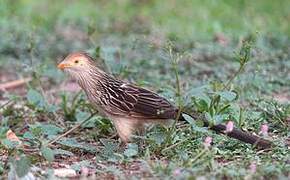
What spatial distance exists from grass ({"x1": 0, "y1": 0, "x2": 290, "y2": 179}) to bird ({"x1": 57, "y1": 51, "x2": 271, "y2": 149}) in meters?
0.09

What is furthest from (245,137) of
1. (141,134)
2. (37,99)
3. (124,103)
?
(37,99)

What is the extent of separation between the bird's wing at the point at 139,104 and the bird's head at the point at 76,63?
0.78 ft

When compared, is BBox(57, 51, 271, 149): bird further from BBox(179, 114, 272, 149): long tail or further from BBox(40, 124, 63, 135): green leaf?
BBox(40, 124, 63, 135): green leaf

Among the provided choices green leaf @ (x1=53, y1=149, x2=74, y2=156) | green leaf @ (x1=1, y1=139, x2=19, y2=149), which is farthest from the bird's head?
green leaf @ (x1=1, y1=139, x2=19, y2=149)

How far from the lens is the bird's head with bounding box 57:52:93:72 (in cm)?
562

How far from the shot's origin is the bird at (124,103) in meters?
5.42

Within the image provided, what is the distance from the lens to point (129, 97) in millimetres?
5574

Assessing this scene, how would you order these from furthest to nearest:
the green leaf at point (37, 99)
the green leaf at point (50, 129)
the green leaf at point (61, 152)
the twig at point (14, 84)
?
1. the twig at point (14, 84)
2. the green leaf at point (37, 99)
3. the green leaf at point (50, 129)
4. the green leaf at point (61, 152)

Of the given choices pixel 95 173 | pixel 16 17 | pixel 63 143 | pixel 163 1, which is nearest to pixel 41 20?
pixel 16 17

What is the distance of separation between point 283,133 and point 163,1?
24.6 ft

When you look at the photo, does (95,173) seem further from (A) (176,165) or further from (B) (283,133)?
(B) (283,133)

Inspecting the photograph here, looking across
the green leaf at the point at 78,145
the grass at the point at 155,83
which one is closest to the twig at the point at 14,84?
the grass at the point at 155,83

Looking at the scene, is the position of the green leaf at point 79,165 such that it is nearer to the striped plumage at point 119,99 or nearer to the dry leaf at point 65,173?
the dry leaf at point 65,173

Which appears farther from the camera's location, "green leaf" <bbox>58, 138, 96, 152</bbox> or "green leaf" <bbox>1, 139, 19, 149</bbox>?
"green leaf" <bbox>58, 138, 96, 152</bbox>
